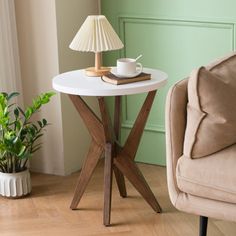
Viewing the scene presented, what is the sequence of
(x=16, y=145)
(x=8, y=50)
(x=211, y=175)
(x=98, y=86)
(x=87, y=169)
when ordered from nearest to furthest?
(x=211, y=175) → (x=98, y=86) → (x=87, y=169) → (x=16, y=145) → (x=8, y=50)

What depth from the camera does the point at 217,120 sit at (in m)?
2.53

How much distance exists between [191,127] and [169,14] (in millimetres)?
1090

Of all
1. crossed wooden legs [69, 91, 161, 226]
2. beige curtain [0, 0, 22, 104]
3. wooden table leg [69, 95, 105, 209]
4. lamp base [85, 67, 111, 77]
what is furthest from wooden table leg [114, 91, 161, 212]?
beige curtain [0, 0, 22, 104]

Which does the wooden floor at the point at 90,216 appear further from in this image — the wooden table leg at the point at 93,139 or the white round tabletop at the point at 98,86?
the white round tabletop at the point at 98,86

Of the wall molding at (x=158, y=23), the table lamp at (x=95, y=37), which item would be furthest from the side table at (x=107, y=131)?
the wall molding at (x=158, y=23)

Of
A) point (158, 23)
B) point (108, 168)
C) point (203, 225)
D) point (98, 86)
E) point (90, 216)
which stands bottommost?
point (90, 216)

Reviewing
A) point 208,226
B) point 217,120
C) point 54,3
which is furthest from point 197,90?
point 54,3

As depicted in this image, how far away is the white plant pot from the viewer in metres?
3.35

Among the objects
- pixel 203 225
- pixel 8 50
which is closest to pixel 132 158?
pixel 203 225

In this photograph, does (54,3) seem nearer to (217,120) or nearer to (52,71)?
(52,71)

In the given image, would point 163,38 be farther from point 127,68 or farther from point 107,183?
point 107,183

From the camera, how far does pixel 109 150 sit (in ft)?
9.92

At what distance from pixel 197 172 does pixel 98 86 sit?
0.65m

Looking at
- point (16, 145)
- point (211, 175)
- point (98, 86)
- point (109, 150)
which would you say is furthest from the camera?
point (16, 145)
